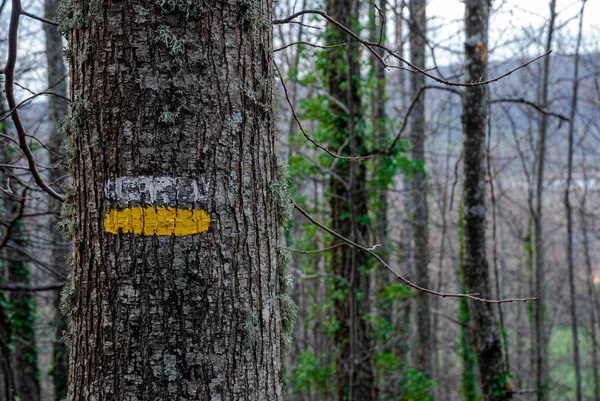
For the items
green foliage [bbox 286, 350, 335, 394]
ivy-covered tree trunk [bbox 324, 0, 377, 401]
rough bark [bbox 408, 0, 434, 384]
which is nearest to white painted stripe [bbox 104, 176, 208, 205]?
ivy-covered tree trunk [bbox 324, 0, 377, 401]

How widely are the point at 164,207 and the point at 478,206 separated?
4.80 m

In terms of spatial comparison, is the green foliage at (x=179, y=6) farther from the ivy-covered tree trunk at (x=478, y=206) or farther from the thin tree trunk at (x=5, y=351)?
the ivy-covered tree trunk at (x=478, y=206)

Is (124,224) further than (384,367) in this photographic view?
No

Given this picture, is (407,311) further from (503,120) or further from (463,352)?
(503,120)

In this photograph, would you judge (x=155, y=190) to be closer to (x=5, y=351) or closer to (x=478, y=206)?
(x=478, y=206)

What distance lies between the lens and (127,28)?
154 centimetres

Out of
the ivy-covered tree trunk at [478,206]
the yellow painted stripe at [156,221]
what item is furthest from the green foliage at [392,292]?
the yellow painted stripe at [156,221]

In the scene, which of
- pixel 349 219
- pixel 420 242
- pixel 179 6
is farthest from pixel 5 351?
pixel 420 242

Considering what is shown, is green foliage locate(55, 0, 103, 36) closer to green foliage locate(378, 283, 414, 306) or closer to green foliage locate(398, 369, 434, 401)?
green foliage locate(378, 283, 414, 306)

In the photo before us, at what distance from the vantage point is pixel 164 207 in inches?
59.9

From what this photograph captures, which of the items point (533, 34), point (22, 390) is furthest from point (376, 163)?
point (533, 34)

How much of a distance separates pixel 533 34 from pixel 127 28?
13463 mm

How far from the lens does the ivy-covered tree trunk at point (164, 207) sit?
4.92 ft

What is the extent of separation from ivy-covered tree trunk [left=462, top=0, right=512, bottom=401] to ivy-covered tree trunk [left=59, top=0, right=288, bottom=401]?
4.55 m
